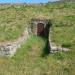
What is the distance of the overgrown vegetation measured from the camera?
59.2 ft

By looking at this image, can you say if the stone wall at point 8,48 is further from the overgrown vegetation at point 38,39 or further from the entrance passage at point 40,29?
the entrance passage at point 40,29

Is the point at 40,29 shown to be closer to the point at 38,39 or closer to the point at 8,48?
the point at 38,39

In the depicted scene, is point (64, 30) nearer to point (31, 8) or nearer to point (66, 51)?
point (66, 51)

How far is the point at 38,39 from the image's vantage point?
86.7ft

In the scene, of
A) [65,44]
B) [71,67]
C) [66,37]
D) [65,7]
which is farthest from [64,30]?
[65,7]

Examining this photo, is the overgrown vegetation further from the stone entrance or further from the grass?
the stone entrance

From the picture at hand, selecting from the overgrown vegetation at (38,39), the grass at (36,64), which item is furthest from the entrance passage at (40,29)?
the grass at (36,64)

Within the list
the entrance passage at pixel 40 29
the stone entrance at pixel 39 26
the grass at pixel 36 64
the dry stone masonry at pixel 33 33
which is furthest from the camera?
the entrance passage at pixel 40 29

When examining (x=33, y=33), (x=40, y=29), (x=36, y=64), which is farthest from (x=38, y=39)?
(x=36, y=64)

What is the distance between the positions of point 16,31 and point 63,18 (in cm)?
575

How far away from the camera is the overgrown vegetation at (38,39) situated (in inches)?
710

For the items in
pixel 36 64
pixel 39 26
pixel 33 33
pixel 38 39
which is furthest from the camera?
pixel 39 26

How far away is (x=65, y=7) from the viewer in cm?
3500

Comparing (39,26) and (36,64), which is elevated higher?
(36,64)
